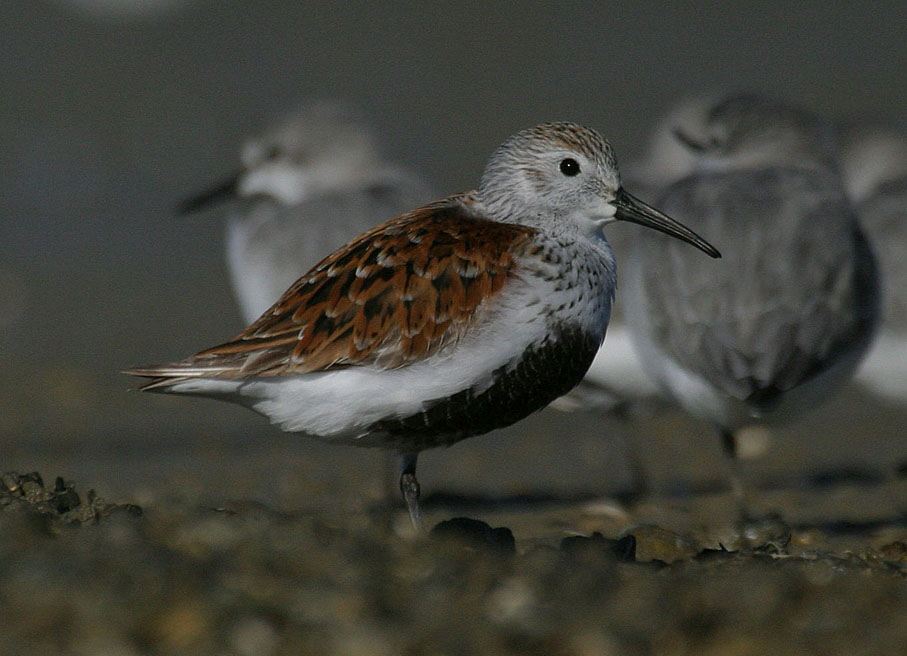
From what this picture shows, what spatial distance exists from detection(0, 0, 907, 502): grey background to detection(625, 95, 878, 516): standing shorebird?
52.8 inches

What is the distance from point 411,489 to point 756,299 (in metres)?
1.89

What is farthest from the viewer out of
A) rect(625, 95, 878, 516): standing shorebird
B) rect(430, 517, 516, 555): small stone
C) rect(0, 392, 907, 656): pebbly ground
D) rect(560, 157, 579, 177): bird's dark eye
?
rect(625, 95, 878, 516): standing shorebird

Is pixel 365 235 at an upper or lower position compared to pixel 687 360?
upper

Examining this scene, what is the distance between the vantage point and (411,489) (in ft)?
15.9

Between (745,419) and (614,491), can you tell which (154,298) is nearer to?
(614,491)

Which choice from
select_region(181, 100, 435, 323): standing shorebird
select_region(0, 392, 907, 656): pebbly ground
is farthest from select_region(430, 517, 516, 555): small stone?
select_region(181, 100, 435, 323): standing shorebird

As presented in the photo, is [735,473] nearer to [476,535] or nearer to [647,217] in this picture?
[647,217]

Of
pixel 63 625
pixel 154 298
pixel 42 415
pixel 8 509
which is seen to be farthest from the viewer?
pixel 154 298

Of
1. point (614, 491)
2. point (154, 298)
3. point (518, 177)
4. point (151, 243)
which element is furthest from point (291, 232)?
point (151, 243)

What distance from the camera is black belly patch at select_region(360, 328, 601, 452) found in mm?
4406

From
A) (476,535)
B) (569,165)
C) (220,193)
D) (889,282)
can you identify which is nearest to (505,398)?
(476,535)

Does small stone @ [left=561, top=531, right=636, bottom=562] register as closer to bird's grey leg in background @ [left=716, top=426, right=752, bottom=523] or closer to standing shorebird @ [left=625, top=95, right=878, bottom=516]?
standing shorebird @ [left=625, top=95, right=878, bottom=516]

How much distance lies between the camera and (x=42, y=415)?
8539mm

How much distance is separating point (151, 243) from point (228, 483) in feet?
19.3
